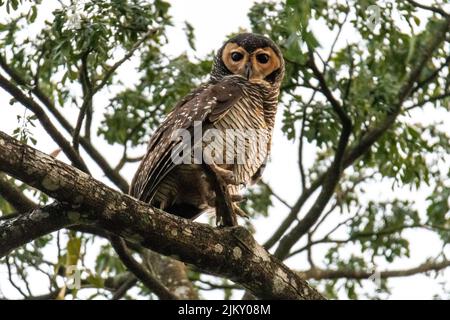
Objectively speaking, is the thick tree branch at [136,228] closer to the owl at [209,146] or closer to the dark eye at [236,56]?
the owl at [209,146]

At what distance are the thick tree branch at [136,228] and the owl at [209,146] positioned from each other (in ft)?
1.72

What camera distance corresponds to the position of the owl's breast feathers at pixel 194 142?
5344 millimetres

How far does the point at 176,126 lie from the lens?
18.0 feet

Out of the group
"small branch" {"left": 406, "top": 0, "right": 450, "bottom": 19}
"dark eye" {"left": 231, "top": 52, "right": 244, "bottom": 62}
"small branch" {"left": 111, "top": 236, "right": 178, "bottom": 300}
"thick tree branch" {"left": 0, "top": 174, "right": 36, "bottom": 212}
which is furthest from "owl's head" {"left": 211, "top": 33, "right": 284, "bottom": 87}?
"thick tree branch" {"left": 0, "top": 174, "right": 36, "bottom": 212}

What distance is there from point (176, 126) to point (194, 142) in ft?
0.69

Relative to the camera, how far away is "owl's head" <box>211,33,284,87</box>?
630cm

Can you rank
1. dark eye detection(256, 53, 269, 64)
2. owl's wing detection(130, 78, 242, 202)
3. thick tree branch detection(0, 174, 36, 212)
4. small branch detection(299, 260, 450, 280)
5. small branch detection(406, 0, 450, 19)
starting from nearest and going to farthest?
thick tree branch detection(0, 174, 36, 212), owl's wing detection(130, 78, 242, 202), dark eye detection(256, 53, 269, 64), small branch detection(406, 0, 450, 19), small branch detection(299, 260, 450, 280)

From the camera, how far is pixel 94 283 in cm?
541

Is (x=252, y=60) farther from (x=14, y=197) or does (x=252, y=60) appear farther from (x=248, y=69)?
(x=14, y=197)

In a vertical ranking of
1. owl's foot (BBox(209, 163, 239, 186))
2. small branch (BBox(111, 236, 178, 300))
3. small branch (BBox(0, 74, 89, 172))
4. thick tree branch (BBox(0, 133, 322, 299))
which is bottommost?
thick tree branch (BBox(0, 133, 322, 299))

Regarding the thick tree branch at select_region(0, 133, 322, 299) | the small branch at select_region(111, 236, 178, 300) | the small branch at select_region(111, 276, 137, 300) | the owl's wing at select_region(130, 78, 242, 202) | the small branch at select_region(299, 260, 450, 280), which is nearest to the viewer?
the thick tree branch at select_region(0, 133, 322, 299)

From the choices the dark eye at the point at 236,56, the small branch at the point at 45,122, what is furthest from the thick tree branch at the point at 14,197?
the dark eye at the point at 236,56

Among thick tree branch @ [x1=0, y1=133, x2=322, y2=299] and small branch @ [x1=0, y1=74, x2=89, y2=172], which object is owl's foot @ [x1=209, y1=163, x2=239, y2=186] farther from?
small branch @ [x1=0, y1=74, x2=89, y2=172]

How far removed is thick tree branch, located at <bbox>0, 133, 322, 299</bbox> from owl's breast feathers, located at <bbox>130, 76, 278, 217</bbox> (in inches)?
34.7
